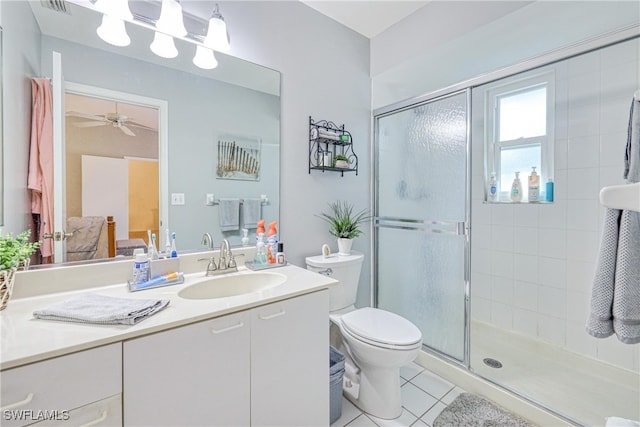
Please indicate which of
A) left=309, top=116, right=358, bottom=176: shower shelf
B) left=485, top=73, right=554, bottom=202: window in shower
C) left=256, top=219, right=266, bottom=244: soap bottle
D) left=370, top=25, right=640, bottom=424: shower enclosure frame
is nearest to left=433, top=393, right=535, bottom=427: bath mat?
left=370, top=25, right=640, bottom=424: shower enclosure frame

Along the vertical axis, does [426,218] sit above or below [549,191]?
below

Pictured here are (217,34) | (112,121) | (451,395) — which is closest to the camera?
(112,121)

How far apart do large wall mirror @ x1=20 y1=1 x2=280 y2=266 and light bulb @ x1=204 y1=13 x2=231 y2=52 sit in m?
0.07

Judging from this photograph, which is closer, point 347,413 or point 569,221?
point 347,413

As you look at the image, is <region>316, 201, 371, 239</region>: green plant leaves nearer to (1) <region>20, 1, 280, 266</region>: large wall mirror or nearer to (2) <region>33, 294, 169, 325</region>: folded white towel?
(1) <region>20, 1, 280, 266</region>: large wall mirror

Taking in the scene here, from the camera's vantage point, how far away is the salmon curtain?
109 cm

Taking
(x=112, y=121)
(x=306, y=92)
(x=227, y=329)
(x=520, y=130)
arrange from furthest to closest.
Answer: (x=520, y=130) < (x=306, y=92) < (x=112, y=121) < (x=227, y=329)

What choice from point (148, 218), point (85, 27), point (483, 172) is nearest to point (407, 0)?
point (483, 172)

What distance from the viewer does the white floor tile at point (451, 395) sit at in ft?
5.38

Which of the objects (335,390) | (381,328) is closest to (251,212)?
(381,328)

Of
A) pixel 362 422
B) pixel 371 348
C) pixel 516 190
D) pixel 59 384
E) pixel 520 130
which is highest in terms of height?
pixel 520 130

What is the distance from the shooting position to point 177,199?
141 cm

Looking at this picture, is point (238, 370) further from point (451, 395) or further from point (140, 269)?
point (451, 395)

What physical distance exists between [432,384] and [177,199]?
1903 mm
